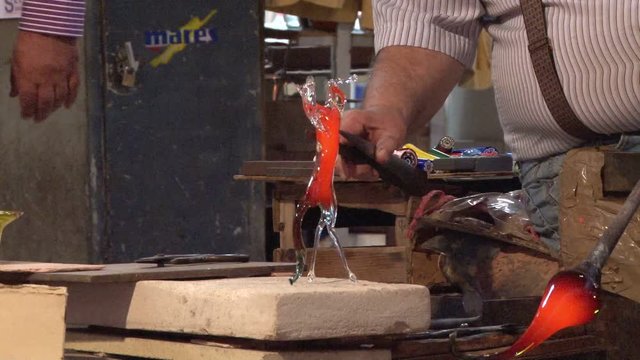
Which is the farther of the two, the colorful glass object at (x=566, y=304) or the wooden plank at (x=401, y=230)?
the wooden plank at (x=401, y=230)

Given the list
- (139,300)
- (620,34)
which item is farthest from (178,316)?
(620,34)

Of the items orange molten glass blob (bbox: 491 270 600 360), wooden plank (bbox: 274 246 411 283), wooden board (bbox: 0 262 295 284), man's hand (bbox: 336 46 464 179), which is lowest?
wooden plank (bbox: 274 246 411 283)

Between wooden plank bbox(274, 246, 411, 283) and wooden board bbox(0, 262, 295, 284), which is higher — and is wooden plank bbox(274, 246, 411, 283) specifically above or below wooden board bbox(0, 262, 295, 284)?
below

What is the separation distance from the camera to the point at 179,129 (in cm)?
517

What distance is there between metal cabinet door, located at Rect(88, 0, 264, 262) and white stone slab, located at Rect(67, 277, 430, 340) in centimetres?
366

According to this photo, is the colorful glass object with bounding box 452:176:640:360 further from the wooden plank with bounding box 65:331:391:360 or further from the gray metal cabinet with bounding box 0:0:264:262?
the gray metal cabinet with bounding box 0:0:264:262

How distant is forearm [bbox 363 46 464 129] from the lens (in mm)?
2096

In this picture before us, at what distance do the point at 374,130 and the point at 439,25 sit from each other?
294 mm

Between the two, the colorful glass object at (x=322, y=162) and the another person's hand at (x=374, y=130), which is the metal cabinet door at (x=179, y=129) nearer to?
the another person's hand at (x=374, y=130)

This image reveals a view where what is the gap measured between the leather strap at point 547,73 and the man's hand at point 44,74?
3.84 feet

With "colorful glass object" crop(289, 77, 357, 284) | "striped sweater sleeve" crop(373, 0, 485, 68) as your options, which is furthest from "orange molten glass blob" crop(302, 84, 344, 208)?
"striped sweater sleeve" crop(373, 0, 485, 68)

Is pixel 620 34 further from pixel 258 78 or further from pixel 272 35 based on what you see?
pixel 272 35

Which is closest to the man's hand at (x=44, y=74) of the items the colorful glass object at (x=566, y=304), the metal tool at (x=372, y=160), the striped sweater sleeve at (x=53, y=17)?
the striped sweater sleeve at (x=53, y=17)

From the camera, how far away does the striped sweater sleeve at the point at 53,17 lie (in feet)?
8.84
